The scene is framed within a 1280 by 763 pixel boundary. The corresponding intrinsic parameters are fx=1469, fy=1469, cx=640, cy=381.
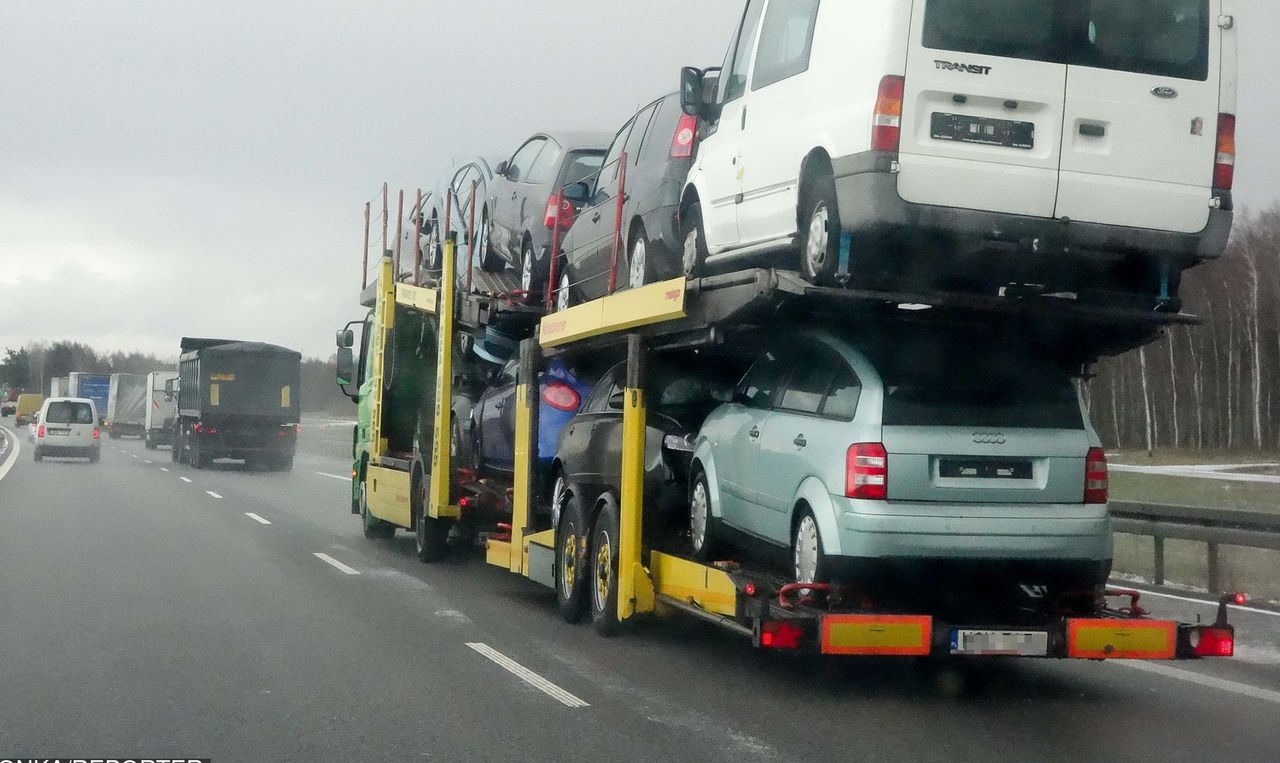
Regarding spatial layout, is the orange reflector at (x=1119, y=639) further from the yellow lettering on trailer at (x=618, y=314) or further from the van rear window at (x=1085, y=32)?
A: the yellow lettering on trailer at (x=618, y=314)

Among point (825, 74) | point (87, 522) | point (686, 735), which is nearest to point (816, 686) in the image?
point (686, 735)

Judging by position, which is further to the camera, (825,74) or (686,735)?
(825,74)

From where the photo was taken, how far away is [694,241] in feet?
31.4

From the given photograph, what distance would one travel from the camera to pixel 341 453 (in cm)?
4550

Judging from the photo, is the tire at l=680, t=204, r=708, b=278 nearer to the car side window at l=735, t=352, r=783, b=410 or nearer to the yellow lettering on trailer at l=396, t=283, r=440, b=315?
the car side window at l=735, t=352, r=783, b=410

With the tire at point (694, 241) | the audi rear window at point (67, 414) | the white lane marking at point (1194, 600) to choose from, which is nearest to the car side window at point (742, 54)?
the tire at point (694, 241)

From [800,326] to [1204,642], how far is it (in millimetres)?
2542

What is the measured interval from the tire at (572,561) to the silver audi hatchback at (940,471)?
2532mm

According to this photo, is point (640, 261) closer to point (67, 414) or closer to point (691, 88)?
point (691, 88)

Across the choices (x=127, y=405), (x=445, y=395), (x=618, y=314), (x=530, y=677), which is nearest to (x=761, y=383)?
(x=618, y=314)

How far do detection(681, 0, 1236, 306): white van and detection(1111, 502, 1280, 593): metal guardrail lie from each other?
458 cm

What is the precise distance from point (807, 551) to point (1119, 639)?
1511mm

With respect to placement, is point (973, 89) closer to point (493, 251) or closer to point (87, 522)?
point (493, 251)

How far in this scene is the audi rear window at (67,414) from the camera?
4085 centimetres
